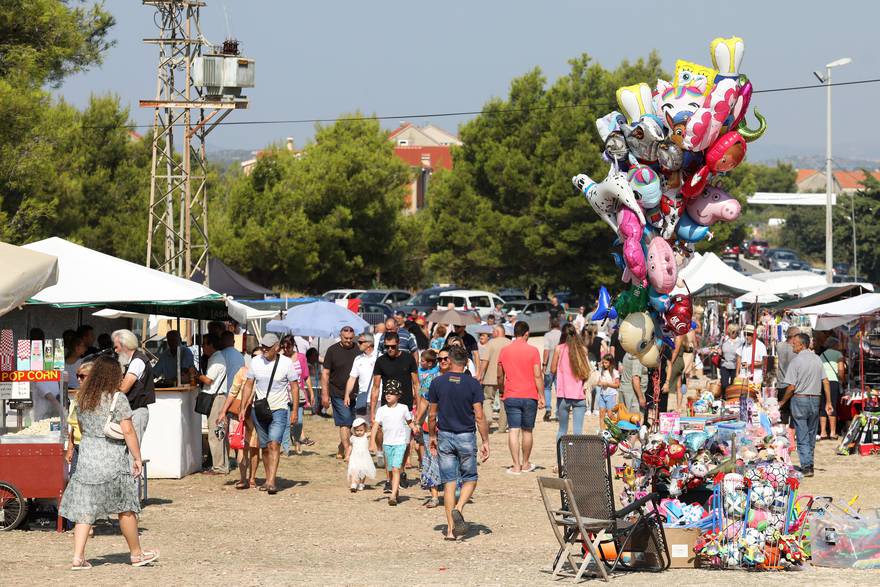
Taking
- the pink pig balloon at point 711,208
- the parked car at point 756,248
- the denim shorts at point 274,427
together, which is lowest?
the denim shorts at point 274,427

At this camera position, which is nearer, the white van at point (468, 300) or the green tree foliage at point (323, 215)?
the white van at point (468, 300)

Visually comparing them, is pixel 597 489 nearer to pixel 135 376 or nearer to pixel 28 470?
pixel 135 376

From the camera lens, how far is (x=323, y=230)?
5072 centimetres

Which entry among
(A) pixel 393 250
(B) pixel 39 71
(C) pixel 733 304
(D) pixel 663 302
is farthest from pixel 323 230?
(D) pixel 663 302

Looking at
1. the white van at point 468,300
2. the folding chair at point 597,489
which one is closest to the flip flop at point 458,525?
the folding chair at point 597,489

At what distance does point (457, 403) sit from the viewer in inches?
438

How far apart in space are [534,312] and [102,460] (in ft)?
113

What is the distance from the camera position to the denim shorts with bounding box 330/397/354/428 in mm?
15398

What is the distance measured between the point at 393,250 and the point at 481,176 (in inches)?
195

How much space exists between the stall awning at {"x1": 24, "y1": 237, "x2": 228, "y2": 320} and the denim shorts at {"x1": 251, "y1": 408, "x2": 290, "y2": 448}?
5.45 ft

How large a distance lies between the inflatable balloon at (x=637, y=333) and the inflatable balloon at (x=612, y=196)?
864mm

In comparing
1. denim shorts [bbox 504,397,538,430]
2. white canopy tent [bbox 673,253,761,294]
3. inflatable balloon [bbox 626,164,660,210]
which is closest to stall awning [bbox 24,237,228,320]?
denim shorts [bbox 504,397,538,430]

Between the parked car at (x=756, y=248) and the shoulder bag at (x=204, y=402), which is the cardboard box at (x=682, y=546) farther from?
the parked car at (x=756, y=248)

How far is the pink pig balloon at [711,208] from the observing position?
11.1m
